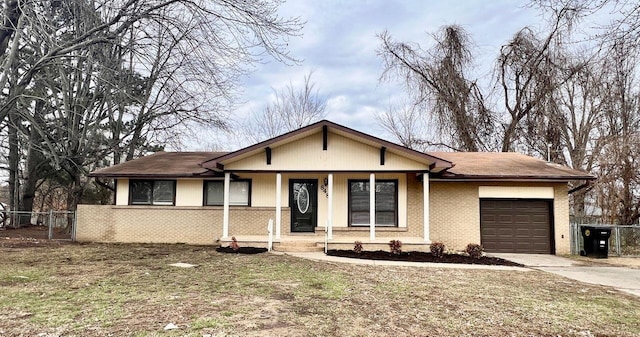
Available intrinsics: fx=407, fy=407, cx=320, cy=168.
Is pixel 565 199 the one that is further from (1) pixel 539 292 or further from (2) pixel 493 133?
(2) pixel 493 133

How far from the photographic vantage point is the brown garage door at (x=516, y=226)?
43.8 ft

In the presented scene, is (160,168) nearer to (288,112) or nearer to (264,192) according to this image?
(264,192)

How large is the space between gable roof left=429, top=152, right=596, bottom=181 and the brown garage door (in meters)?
0.95

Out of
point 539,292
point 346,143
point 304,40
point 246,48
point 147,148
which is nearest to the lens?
point 539,292

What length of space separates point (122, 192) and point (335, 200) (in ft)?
24.5

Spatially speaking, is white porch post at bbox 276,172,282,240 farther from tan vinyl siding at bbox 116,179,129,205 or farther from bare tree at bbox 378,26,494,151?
bare tree at bbox 378,26,494,151

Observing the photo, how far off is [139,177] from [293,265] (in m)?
7.36

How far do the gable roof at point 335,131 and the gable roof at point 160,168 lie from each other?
1397 mm

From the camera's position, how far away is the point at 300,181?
46.0 ft

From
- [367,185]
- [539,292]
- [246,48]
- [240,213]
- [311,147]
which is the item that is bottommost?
[539,292]

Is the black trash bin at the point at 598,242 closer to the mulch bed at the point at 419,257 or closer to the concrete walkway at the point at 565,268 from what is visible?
the concrete walkway at the point at 565,268

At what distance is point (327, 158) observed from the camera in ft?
41.2

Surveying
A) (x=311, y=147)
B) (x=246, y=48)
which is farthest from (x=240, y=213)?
(x=246, y=48)

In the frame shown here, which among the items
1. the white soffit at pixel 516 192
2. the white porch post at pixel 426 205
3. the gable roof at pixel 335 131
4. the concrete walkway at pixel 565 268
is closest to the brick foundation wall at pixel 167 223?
the gable roof at pixel 335 131
